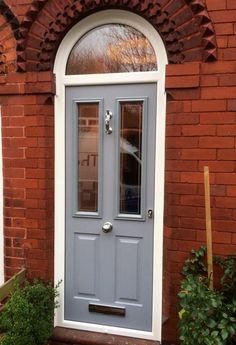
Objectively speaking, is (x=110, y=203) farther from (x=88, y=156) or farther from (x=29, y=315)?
(x=29, y=315)

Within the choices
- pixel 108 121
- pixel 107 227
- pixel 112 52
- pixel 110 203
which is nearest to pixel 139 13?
pixel 112 52

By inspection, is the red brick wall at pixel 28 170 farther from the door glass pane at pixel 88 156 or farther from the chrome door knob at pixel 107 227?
the chrome door knob at pixel 107 227

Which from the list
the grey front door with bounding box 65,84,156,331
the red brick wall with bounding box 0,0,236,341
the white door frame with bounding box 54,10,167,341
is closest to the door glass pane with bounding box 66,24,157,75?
the white door frame with bounding box 54,10,167,341

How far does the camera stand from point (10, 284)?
10.2 ft

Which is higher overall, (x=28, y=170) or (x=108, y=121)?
(x=108, y=121)

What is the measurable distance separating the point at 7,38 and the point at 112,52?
0.92m

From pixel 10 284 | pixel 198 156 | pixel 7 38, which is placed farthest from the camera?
pixel 7 38

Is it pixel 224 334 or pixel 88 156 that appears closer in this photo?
pixel 224 334

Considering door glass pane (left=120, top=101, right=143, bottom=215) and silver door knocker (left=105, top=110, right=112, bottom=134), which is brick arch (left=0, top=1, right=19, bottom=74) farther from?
door glass pane (left=120, top=101, right=143, bottom=215)

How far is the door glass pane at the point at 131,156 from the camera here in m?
3.12

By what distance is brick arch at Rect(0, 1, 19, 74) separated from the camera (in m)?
3.14

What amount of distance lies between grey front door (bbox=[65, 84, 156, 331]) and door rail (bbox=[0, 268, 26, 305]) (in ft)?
1.32

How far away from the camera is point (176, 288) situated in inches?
117

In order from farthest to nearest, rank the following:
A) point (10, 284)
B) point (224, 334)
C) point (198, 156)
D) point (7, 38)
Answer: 1. point (7, 38)
2. point (10, 284)
3. point (198, 156)
4. point (224, 334)
